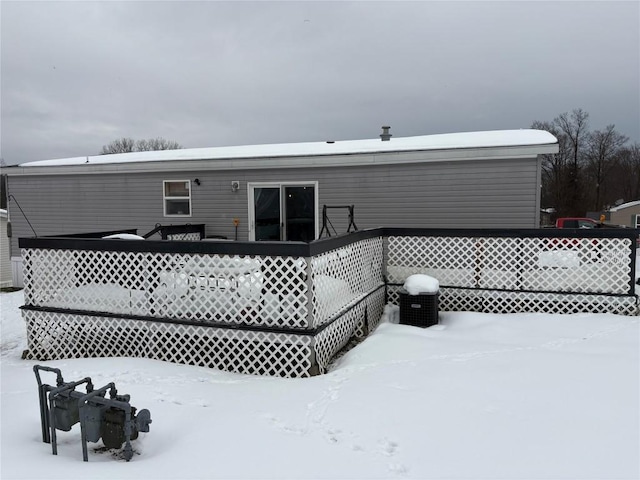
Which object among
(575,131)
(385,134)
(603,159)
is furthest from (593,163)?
(385,134)

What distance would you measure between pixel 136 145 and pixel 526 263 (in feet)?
144

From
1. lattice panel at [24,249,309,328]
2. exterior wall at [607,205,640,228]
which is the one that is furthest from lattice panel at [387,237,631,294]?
exterior wall at [607,205,640,228]

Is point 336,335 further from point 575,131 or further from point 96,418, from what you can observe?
point 575,131

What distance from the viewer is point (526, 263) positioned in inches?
234

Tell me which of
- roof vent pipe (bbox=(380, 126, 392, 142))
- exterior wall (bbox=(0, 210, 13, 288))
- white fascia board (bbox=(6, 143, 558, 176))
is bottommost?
exterior wall (bbox=(0, 210, 13, 288))

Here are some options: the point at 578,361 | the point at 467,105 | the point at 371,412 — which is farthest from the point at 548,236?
the point at 467,105

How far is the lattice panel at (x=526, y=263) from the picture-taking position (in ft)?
18.6

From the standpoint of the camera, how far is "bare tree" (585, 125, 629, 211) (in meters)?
35.1

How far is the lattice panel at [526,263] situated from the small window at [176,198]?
16.9ft

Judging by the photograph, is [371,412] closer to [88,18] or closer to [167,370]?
[167,370]

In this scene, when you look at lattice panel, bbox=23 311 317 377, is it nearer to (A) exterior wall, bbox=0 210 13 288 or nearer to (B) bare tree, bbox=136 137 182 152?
(A) exterior wall, bbox=0 210 13 288

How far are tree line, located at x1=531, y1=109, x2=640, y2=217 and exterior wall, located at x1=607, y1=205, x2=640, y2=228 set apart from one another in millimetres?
8399

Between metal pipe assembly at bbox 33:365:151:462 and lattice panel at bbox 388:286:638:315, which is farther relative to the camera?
lattice panel at bbox 388:286:638:315

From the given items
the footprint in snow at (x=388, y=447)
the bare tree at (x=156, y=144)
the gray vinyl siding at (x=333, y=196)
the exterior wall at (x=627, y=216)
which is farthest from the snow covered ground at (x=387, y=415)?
the bare tree at (x=156, y=144)
